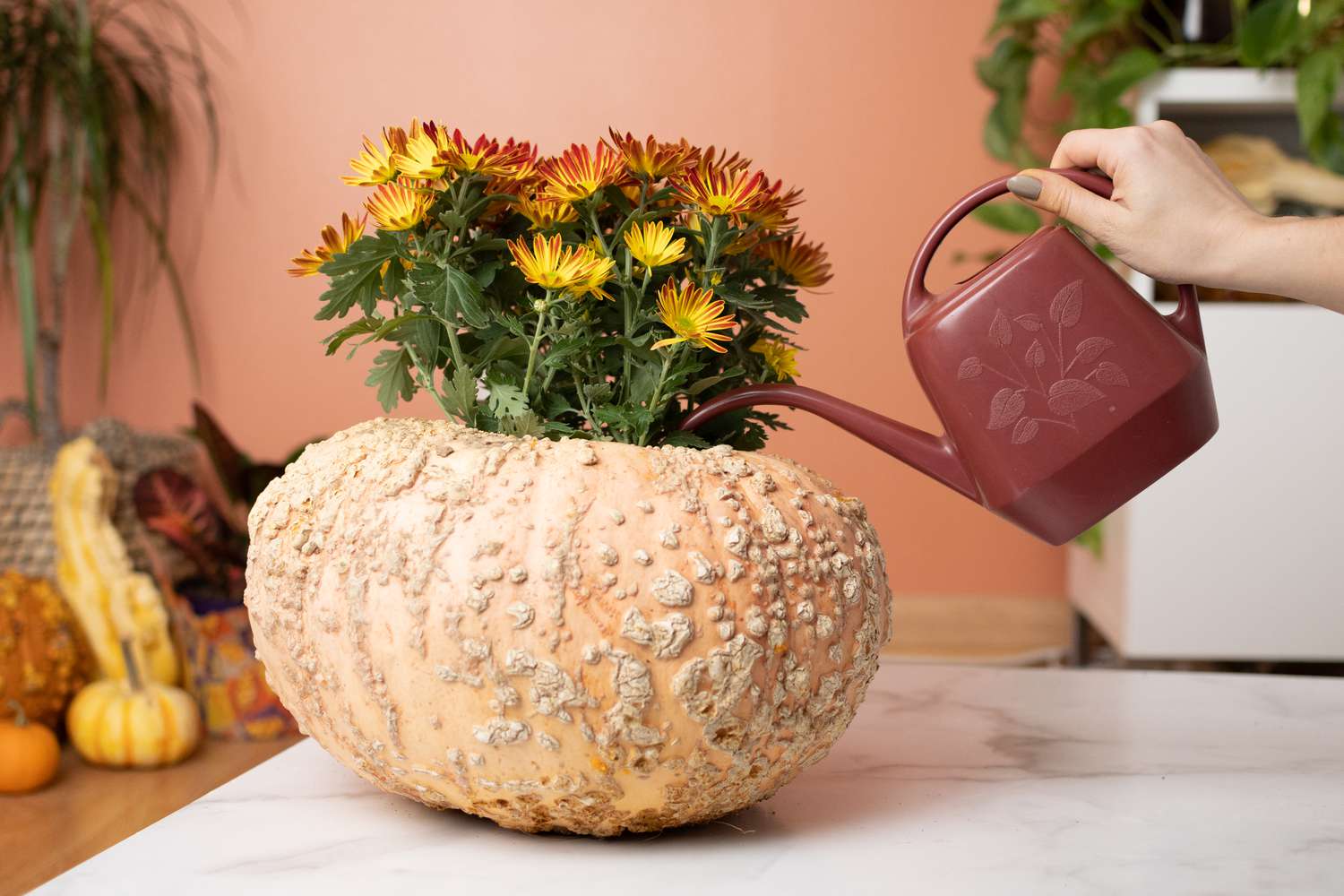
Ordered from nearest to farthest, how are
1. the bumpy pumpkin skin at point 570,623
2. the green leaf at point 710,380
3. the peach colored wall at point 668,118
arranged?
1. the bumpy pumpkin skin at point 570,623
2. the green leaf at point 710,380
3. the peach colored wall at point 668,118

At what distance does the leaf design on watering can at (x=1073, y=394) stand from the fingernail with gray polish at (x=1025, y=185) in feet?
0.36

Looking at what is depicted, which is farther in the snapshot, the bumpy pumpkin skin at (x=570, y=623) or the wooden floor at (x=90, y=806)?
the wooden floor at (x=90, y=806)

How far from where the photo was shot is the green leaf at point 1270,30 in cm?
181

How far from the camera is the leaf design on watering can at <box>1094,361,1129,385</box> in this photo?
63 centimetres

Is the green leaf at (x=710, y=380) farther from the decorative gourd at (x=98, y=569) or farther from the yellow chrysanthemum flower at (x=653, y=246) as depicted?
the decorative gourd at (x=98, y=569)

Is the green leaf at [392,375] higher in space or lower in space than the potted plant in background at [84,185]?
lower

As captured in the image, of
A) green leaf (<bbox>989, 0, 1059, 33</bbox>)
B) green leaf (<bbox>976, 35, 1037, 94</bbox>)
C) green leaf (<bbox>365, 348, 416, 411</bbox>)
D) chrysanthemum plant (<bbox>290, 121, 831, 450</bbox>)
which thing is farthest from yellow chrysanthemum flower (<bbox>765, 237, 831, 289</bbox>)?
green leaf (<bbox>976, 35, 1037, 94</bbox>)

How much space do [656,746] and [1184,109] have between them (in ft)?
6.29

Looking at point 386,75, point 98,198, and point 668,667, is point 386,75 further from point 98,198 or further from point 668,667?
point 668,667

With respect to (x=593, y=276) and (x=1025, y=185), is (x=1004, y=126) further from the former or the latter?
(x=593, y=276)

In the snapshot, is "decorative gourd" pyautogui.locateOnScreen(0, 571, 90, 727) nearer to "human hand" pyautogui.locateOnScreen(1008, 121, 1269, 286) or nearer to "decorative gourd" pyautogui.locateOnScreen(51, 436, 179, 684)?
"decorative gourd" pyautogui.locateOnScreen(51, 436, 179, 684)

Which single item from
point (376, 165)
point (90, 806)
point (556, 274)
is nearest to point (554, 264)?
point (556, 274)

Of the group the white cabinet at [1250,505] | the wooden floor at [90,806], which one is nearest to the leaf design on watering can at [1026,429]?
the wooden floor at [90,806]

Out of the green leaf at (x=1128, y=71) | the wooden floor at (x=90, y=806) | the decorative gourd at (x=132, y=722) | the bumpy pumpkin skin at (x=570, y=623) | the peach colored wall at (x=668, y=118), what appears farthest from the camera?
the peach colored wall at (x=668, y=118)
